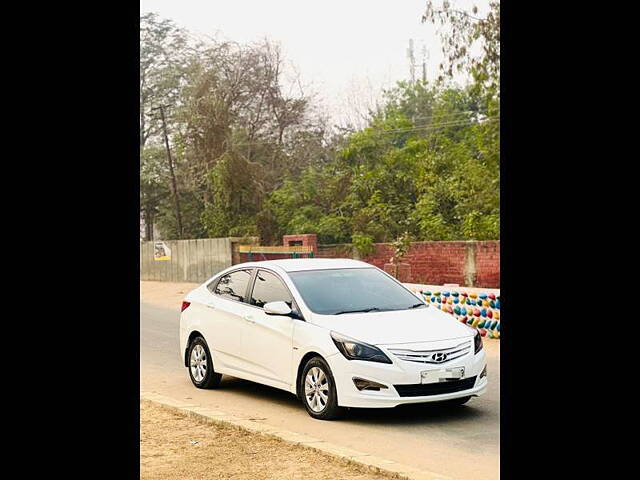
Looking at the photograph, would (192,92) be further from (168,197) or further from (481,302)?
(481,302)

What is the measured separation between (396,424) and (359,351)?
2.44 feet

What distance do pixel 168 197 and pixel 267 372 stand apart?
25.3m

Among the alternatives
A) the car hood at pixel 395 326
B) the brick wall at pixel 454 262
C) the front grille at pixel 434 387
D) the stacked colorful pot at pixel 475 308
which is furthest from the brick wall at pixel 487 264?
the front grille at pixel 434 387

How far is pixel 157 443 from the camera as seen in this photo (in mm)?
7051

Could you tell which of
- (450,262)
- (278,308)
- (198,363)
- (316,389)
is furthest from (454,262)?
(316,389)

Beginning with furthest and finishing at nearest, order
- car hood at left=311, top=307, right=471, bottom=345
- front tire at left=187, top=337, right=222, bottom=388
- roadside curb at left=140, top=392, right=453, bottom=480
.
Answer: front tire at left=187, top=337, right=222, bottom=388
car hood at left=311, top=307, right=471, bottom=345
roadside curb at left=140, top=392, right=453, bottom=480

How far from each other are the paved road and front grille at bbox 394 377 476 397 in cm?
29

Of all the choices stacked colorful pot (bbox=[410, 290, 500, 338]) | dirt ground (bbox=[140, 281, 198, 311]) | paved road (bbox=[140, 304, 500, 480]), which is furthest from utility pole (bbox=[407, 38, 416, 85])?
paved road (bbox=[140, 304, 500, 480])

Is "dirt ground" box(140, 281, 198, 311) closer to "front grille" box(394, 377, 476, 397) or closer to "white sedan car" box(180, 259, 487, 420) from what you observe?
"white sedan car" box(180, 259, 487, 420)

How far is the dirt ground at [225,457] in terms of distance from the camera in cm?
594

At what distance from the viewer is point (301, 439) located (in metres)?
6.78

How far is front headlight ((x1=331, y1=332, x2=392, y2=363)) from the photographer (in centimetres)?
778

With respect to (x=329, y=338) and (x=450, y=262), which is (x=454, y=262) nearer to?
(x=450, y=262)
